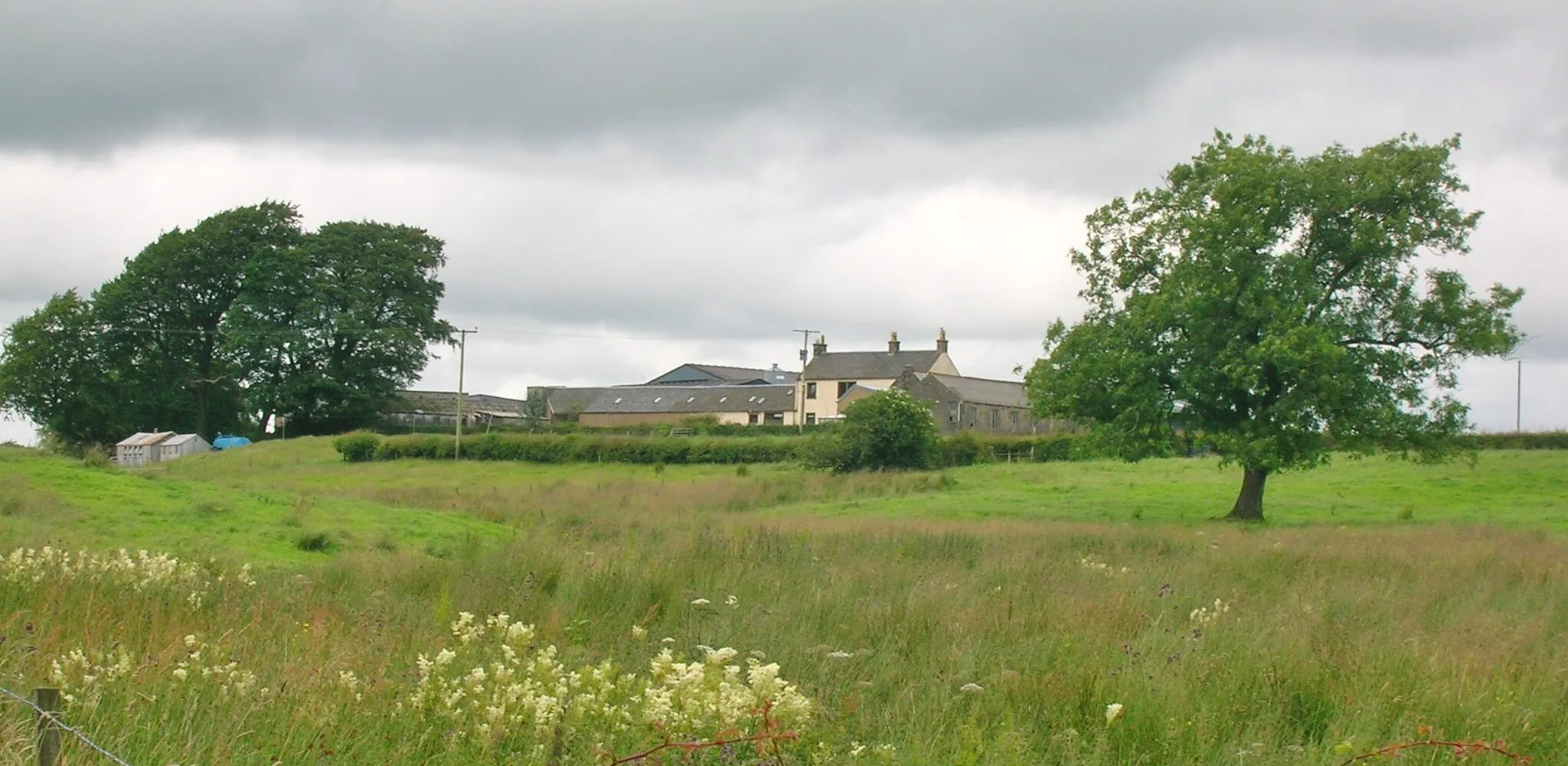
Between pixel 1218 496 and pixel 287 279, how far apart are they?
58.8 m

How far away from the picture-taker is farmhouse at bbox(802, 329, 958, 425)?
112 meters

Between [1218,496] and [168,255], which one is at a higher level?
[168,255]

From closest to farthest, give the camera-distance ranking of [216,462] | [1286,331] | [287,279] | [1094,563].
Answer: [1094,563] < [1286,331] < [216,462] < [287,279]

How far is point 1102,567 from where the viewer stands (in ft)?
57.6

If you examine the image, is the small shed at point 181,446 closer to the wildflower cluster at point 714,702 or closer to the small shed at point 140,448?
the small shed at point 140,448

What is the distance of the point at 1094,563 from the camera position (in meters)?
18.5

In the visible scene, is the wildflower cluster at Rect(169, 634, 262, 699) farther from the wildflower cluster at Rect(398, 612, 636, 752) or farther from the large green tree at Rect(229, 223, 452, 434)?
the large green tree at Rect(229, 223, 452, 434)

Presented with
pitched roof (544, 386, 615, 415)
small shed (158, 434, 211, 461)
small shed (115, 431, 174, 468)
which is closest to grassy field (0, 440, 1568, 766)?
small shed (115, 431, 174, 468)

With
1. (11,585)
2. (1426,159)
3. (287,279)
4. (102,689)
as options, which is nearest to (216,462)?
(287,279)

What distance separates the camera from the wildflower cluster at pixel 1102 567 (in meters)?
17.2

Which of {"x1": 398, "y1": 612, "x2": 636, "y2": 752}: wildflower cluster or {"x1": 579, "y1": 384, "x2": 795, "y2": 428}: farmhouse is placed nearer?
{"x1": 398, "y1": 612, "x2": 636, "y2": 752}: wildflower cluster

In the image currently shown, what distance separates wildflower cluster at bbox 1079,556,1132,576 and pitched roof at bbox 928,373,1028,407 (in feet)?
260

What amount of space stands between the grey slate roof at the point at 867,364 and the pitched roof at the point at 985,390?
7.58 m

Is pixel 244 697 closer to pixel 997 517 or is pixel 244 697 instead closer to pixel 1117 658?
pixel 1117 658
